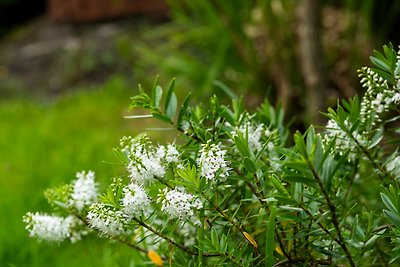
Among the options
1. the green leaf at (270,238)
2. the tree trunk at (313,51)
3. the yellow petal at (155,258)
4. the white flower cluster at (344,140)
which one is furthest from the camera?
the tree trunk at (313,51)

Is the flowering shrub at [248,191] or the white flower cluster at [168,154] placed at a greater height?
the white flower cluster at [168,154]

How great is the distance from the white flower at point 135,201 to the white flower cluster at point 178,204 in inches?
1.0

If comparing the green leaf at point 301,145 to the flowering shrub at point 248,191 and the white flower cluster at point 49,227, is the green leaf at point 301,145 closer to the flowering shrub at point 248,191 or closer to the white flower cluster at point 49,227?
the flowering shrub at point 248,191

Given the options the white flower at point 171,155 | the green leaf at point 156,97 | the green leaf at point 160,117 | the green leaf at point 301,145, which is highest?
the green leaf at point 156,97

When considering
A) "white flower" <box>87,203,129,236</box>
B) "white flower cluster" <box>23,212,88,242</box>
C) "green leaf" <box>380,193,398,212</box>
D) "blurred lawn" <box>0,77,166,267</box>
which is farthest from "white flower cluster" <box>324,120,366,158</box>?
"blurred lawn" <box>0,77,166,267</box>

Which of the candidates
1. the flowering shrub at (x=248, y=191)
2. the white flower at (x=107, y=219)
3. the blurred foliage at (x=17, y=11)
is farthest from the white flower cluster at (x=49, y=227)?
the blurred foliage at (x=17, y=11)

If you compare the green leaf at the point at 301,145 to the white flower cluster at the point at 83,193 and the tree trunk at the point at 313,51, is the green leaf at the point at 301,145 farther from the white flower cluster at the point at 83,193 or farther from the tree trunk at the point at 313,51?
the tree trunk at the point at 313,51

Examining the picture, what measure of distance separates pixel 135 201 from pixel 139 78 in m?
4.62

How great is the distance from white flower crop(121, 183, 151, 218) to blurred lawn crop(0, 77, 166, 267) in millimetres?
596

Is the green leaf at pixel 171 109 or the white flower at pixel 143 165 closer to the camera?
the white flower at pixel 143 165

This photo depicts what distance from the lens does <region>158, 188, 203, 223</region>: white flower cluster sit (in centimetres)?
98

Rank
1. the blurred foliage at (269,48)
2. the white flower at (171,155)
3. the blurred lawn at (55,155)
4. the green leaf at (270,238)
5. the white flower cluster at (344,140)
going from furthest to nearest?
1. the blurred foliage at (269,48)
2. the blurred lawn at (55,155)
3. the white flower cluster at (344,140)
4. the white flower at (171,155)
5. the green leaf at (270,238)

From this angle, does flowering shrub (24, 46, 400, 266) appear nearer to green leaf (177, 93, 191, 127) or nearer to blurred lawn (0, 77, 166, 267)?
green leaf (177, 93, 191, 127)

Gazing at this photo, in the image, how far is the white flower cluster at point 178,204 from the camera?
3.23 feet
